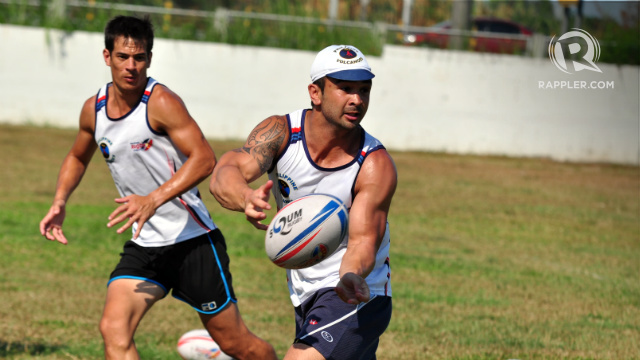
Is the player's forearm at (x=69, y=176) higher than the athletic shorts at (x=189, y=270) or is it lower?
higher

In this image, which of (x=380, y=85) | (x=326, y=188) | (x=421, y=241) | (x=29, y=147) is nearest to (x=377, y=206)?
(x=326, y=188)

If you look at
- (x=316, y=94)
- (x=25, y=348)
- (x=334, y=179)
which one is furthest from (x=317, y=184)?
(x=25, y=348)

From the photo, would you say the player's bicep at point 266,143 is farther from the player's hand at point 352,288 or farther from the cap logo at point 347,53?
the player's hand at point 352,288

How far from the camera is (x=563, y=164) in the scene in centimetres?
2212

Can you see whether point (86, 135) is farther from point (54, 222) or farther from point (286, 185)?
point (286, 185)

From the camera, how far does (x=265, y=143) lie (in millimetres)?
4719

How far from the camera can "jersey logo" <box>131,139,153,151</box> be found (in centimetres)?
556

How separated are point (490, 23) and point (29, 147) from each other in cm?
1603

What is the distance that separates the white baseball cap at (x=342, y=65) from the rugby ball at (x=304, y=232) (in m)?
0.79

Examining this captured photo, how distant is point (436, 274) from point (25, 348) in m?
5.30

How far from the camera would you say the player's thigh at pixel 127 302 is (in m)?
5.16

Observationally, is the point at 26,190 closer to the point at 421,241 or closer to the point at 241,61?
the point at 421,241

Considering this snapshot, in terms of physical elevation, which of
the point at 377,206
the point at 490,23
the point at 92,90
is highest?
the point at 377,206

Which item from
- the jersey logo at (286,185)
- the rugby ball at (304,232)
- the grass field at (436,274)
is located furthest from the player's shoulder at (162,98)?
the grass field at (436,274)
